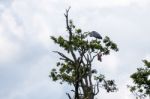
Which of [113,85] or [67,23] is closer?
[67,23]

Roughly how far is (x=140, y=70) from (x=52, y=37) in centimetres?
880

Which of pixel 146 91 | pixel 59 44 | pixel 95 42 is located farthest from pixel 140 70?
pixel 59 44

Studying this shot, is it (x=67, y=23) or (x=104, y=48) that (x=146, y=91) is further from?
(x=67, y=23)

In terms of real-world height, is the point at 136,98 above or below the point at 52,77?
below

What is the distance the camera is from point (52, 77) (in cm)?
4272

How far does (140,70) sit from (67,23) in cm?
823

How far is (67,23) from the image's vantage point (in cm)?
4025

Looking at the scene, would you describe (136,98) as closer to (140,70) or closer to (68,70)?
(140,70)

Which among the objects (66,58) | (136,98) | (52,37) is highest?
(52,37)

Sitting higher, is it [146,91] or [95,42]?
[95,42]

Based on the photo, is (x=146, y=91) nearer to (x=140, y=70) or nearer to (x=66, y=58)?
(x=140, y=70)

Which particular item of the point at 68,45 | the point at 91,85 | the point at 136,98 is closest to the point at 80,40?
the point at 68,45

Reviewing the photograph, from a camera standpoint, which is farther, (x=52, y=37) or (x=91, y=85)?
(x=52, y=37)

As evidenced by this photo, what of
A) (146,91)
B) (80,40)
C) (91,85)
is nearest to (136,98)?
(146,91)
